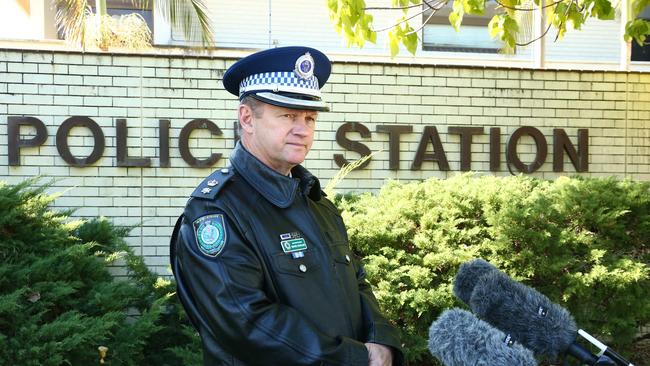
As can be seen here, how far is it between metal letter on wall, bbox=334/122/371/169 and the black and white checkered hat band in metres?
4.17

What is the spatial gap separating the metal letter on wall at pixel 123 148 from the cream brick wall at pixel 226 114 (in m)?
0.05

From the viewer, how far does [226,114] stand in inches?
251

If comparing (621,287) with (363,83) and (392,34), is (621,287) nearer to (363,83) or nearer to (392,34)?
(392,34)

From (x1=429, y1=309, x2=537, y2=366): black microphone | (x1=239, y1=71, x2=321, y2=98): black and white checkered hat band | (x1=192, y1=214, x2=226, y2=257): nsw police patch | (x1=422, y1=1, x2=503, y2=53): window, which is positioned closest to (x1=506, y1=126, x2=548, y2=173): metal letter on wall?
(x1=422, y1=1, x2=503, y2=53): window

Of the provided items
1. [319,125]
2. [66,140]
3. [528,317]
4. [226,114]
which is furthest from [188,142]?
[528,317]

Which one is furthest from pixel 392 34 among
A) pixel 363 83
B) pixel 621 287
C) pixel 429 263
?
pixel 621 287

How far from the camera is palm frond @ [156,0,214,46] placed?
30.8 feet

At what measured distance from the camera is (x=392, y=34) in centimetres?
557

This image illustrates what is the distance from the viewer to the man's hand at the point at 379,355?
7.28 ft

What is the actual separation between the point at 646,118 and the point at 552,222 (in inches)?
107

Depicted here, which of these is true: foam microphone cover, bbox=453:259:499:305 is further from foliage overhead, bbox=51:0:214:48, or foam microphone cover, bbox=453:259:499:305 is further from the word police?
foliage overhead, bbox=51:0:214:48

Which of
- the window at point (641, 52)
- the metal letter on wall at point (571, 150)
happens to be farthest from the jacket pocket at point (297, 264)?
the window at point (641, 52)

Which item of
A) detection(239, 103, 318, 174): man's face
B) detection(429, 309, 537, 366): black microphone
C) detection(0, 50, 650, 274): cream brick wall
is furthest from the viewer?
detection(0, 50, 650, 274): cream brick wall

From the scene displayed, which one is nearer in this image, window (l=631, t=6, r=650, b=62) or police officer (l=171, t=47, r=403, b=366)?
police officer (l=171, t=47, r=403, b=366)
